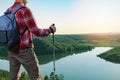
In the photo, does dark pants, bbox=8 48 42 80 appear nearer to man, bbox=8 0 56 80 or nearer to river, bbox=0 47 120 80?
man, bbox=8 0 56 80

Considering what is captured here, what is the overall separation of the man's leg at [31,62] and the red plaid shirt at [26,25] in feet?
0.27

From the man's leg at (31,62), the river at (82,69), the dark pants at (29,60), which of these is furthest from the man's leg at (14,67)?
the river at (82,69)

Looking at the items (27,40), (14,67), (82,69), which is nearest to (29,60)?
(27,40)

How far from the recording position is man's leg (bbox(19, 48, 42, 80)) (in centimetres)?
399

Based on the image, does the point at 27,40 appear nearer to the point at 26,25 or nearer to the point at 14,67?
the point at 26,25

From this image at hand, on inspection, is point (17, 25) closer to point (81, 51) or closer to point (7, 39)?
point (7, 39)

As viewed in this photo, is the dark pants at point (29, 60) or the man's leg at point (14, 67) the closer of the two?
the dark pants at point (29, 60)

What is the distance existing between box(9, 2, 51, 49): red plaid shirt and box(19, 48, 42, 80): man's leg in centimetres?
8

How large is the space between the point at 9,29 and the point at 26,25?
0.20m

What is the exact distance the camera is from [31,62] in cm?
401

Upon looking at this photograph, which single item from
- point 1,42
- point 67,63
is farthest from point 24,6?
point 67,63

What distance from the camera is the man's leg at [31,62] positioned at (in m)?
3.99

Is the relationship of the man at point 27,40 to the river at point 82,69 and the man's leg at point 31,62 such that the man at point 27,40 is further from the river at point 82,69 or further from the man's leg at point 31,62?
the river at point 82,69

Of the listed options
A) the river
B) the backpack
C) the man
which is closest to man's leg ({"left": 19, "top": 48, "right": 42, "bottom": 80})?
the man
